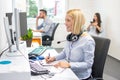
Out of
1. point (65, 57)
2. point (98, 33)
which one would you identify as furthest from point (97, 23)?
point (65, 57)

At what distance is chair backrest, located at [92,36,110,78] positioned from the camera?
1999 mm

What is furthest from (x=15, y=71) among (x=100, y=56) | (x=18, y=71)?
(x=100, y=56)

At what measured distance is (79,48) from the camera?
6.56 feet

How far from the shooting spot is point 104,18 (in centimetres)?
554

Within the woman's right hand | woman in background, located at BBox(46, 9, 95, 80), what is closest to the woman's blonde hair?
woman in background, located at BBox(46, 9, 95, 80)

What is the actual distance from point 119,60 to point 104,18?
130cm

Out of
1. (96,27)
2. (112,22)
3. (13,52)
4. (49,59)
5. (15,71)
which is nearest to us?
(15,71)

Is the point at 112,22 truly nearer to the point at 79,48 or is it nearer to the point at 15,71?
the point at 79,48

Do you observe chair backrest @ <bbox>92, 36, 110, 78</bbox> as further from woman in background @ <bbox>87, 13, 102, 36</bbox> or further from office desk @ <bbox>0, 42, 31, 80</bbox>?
woman in background @ <bbox>87, 13, 102, 36</bbox>

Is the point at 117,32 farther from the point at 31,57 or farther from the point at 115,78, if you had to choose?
the point at 31,57

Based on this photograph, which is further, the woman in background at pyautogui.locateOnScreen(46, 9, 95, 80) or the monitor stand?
the woman in background at pyautogui.locateOnScreen(46, 9, 95, 80)

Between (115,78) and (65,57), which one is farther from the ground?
(65,57)

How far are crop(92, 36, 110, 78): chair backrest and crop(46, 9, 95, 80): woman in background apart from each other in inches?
3.1

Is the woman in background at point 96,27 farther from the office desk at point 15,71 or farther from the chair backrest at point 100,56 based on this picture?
the office desk at point 15,71
